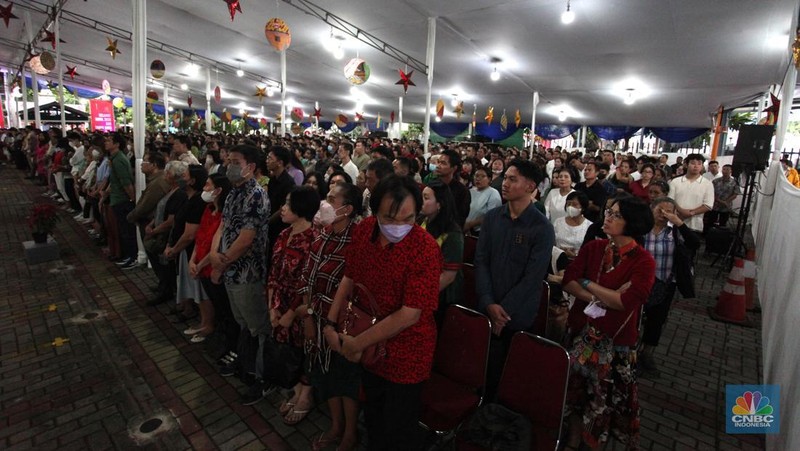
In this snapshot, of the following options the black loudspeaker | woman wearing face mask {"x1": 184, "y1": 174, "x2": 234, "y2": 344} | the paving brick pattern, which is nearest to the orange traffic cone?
the paving brick pattern

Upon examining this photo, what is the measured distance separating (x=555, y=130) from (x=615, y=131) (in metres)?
3.29

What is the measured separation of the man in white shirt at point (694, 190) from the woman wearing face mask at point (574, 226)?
2816 mm

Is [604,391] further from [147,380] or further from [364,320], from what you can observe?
[147,380]

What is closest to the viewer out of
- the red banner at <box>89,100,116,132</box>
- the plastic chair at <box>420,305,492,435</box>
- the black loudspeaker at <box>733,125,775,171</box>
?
the plastic chair at <box>420,305,492,435</box>

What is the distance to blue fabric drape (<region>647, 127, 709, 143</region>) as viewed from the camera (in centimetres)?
1981

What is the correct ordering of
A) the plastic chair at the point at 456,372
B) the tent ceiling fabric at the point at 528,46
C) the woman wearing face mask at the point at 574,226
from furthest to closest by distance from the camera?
1. the tent ceiling fabric at the point at 528,46
2. the woman wearing face mask at the point at 574,226
3. the plastic chair at the point at 456,372

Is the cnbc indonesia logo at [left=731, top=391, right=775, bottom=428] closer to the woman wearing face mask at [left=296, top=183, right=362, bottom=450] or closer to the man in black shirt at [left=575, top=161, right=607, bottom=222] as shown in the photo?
the man in black shirt at [left=575, top=161, right=607, bottom=222]

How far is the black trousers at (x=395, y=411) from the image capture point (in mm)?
1943

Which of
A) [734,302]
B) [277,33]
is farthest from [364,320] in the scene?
[277,33]

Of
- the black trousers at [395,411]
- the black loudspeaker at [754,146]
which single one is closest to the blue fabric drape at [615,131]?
the black loudspeaker at [754,146]

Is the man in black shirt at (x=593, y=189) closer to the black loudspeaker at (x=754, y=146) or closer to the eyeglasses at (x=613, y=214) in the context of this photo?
the eyeglasses at (x=613, y=214)

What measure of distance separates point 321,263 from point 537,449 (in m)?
1.47

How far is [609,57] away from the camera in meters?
9.73

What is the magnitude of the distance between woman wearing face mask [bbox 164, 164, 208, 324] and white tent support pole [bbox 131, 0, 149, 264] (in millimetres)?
2072
